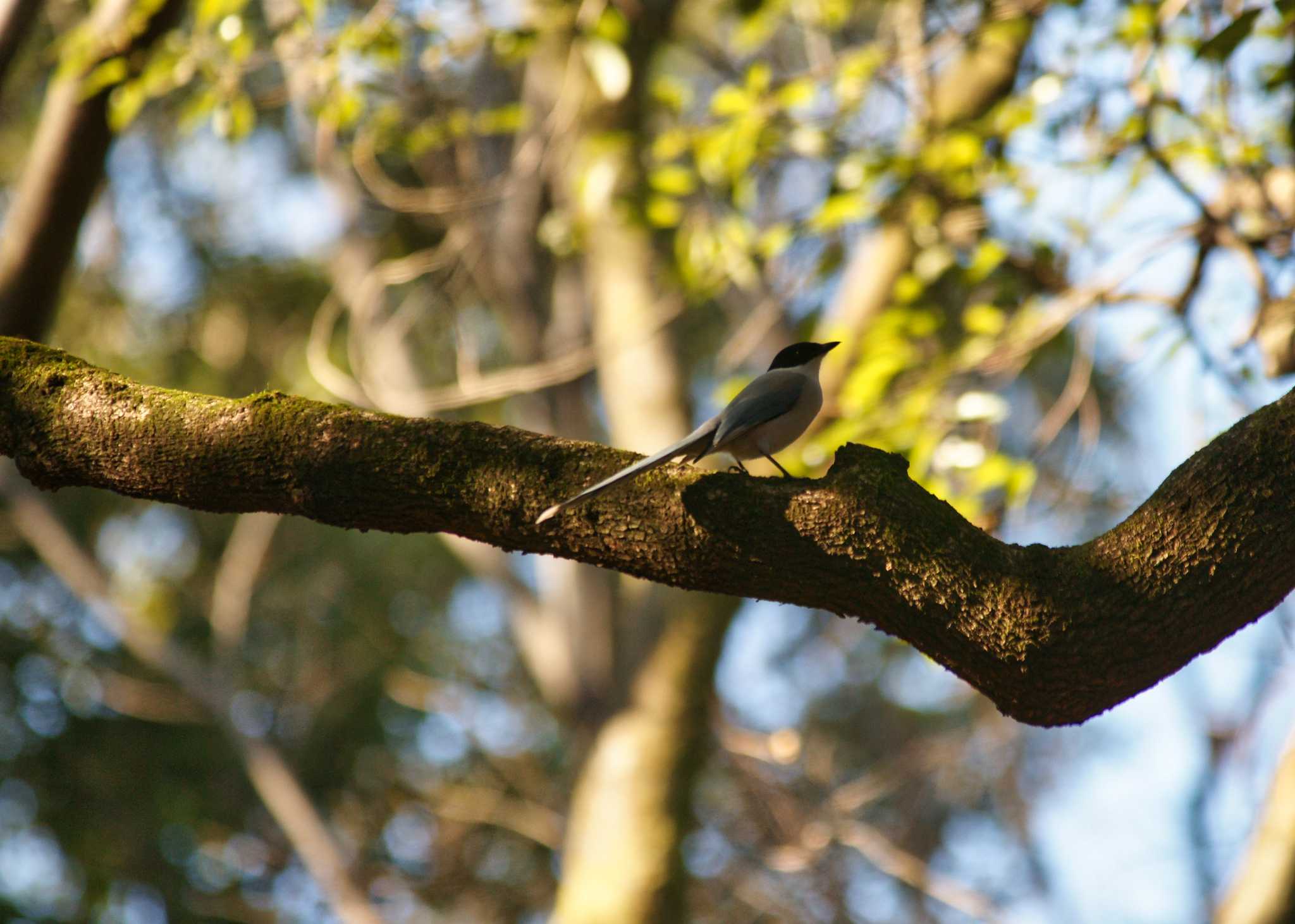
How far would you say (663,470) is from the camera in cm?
284

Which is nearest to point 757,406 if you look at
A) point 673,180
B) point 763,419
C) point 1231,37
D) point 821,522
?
point 763,419

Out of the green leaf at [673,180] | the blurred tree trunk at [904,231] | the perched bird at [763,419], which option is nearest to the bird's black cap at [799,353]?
the perched bird at [763,419]

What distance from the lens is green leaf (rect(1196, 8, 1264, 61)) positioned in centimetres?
404

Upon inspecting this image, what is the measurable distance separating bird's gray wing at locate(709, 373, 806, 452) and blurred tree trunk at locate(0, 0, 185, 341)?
2963 millimetres

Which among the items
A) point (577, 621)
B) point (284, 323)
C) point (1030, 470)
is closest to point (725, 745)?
point (577, 621)

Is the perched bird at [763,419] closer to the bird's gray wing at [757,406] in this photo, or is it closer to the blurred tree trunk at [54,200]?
the bird's gray wing at [757,406]

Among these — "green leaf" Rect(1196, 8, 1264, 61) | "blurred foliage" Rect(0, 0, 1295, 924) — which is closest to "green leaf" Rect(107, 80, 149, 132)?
"blurred foliage" Rect(0, 0, 1295, 924)

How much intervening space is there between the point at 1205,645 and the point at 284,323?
13746 mm

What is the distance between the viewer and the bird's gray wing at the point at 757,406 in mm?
3996

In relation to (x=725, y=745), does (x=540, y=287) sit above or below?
above

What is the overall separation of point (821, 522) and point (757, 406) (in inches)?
56.4

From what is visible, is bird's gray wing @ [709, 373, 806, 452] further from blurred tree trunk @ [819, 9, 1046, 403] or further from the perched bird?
blurred tree trunk @ [819, 9, 1046, 403]

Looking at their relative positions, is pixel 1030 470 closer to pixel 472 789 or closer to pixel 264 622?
pixel 472 789

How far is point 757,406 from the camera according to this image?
410 centimetres
